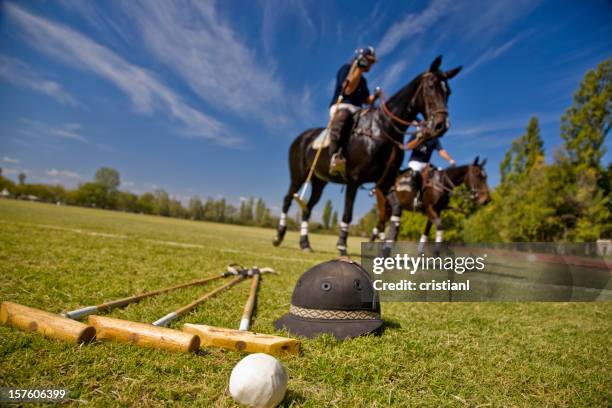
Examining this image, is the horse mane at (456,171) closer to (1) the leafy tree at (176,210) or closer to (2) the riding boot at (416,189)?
(2) the riding boot at (416,189)

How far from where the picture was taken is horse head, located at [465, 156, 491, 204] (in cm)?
1133

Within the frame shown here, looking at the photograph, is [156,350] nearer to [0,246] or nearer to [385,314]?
[385,314]

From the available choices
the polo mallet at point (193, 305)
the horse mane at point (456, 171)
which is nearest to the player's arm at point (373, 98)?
the horse mane at point (456, 171)

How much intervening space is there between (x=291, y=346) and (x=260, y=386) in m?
0.71

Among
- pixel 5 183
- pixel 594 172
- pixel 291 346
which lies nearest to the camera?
pixel 291 346

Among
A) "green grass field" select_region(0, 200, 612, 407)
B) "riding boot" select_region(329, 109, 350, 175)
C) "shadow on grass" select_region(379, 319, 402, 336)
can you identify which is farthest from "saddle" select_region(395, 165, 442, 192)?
"shadow on grass" select_region(379, 319, 402, 336)

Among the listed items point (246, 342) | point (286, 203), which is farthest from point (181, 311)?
point (286, 203)

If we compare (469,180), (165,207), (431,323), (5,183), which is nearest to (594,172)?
(469,180)

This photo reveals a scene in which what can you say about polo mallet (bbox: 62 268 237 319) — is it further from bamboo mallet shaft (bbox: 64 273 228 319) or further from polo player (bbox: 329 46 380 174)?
polo player (bbox: 329 46 380 174)

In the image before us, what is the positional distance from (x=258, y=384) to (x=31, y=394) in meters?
1.20

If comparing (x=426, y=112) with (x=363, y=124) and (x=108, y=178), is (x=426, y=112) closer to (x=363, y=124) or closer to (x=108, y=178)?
(x=363, y=124)

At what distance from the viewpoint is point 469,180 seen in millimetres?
11523

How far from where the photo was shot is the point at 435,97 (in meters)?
7.38

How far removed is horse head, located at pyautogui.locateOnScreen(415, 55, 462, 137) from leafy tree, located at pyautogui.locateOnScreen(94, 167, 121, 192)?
118875mm
